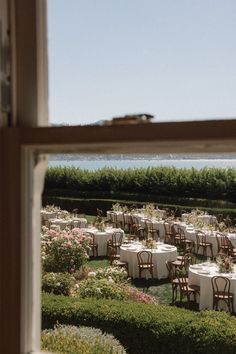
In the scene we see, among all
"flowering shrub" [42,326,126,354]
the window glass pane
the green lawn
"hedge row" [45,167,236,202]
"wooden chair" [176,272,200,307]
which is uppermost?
the window glass pane

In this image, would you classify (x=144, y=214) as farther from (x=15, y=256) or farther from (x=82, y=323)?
(x=15, y=256)

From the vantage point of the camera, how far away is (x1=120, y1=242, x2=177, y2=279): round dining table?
594 cm

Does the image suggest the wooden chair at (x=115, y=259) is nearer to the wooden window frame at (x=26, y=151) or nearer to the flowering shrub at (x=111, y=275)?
the flowering shrub at (x=111, y=275)

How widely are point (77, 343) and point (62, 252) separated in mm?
3315

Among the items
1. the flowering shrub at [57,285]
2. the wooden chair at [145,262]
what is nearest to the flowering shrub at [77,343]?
the flowering shrub at [57,285]

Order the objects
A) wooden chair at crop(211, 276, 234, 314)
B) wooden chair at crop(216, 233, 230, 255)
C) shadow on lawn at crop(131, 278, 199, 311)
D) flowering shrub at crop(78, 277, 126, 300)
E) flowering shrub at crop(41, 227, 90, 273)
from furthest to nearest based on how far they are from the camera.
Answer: wooden chair at crop(216, 233, 230, 255) < flowering shrub at crop(41, 227, 90, 273) < shadow on lawn at crop(131, 278, 199, 311) < wooden chair at crop(211, 276, 234, 314) < flowering shrub at crop(78, 277, 126, 300)

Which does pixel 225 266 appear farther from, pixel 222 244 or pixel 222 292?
pixel 222 244

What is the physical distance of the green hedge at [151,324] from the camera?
9.37ft

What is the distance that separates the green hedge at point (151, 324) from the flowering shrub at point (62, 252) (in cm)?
208

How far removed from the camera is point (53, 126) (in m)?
0.56

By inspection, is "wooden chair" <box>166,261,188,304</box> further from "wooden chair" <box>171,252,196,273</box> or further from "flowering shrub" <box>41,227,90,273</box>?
"flowering shrub" <box>41,227,90,273</box>

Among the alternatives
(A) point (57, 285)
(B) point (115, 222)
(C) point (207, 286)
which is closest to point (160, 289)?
(C) point (207, 286)

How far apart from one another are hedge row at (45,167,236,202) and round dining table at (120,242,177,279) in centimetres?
567

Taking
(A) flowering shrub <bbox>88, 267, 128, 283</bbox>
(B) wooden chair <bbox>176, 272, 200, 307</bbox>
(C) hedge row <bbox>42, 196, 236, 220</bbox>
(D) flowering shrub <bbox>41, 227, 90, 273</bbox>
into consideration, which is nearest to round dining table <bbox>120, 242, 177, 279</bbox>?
(D) flowering shrub <bbox>41, 227, 90, 273</bbox>
